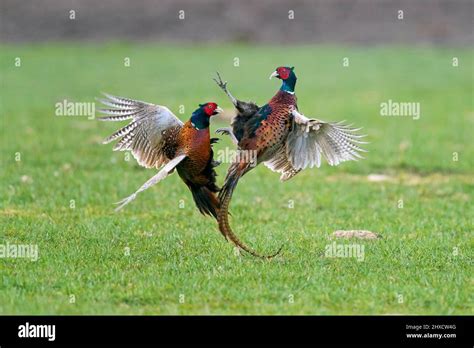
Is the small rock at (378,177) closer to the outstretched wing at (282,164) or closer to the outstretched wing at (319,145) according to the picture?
the outstretched wing at (282,164)

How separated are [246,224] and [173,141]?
214cm

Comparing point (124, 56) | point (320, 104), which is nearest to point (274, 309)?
point (320, 104)

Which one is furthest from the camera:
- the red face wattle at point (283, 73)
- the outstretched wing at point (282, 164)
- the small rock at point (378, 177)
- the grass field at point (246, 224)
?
the small rock at point (378, 177)

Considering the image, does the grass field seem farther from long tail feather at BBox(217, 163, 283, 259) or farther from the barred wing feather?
the barred wing feather

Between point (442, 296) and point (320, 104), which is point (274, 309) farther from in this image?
point (320, 104)

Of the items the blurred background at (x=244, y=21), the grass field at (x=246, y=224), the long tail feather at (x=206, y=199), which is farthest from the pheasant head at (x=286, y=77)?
the blurred background at (x=244, y=21)

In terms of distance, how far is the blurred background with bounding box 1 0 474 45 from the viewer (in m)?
39.2

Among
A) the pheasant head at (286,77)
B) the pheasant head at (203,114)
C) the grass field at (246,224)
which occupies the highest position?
the pheasant head at (286,77)

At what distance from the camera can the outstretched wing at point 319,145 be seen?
974cm

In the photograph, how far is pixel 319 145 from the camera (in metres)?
9.91

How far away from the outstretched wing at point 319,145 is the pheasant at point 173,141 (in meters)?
0.90

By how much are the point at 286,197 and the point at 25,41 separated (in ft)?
88.3

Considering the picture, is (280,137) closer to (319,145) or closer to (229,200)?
(319,145)

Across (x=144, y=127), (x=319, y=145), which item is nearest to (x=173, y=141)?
(x=144, y=127)
